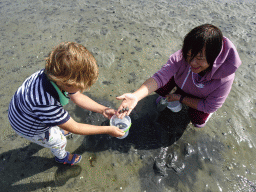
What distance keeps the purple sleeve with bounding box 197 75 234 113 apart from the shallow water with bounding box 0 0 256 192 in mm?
667

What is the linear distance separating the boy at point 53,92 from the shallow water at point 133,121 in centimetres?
93

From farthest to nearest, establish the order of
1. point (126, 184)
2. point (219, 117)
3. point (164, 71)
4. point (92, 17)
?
point (92, 17) → point (219, 117) → point (164, 71) → point (126, 184)

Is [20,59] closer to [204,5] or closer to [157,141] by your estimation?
[157,141]

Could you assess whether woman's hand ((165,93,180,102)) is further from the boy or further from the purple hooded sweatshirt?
the boy

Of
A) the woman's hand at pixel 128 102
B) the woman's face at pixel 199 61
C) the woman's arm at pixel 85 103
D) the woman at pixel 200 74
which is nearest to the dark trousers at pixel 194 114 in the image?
the woman at pixel 200 74

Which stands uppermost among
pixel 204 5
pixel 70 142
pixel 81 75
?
pixel 204 5

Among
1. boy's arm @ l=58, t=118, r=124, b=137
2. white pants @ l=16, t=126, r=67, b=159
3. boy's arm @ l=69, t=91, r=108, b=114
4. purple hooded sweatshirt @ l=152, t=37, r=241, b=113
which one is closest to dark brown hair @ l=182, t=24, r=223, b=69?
purple hooded sweatshirt @ l=152, t=37, r=241, b=113

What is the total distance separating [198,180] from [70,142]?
2.29 meters

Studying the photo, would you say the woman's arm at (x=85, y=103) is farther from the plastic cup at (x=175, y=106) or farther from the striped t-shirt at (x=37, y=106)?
the plastic cup at (x=175, y=106)

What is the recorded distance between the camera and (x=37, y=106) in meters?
1.61

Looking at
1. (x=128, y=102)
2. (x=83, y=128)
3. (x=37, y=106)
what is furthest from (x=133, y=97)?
(x=37, y=106)

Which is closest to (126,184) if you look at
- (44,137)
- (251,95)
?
(44,137)

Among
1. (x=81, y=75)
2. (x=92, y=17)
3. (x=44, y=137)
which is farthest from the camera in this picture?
(x=92, y=17)

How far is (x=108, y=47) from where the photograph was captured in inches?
191
